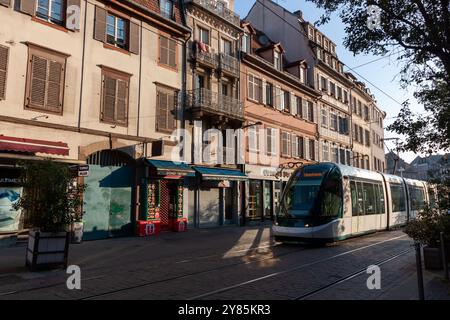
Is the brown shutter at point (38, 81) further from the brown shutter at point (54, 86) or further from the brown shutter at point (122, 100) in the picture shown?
the brown shutter at point (122, 100)

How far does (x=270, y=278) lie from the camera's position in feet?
26.8

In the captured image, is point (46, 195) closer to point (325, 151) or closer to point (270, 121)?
point (270, 121)

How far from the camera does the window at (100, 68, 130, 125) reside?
16562mm

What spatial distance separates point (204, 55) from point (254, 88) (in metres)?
5.19

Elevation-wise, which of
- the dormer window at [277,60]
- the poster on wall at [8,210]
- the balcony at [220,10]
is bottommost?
the poster on wall at [8,210]

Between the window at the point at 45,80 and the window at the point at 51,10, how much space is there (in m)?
1.46

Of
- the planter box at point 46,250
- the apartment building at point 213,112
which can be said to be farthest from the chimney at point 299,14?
the planter box at point 46,250

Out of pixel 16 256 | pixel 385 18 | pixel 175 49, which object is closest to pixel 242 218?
pixel 175 49

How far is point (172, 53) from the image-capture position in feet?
66.2

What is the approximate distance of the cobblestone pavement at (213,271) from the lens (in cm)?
693

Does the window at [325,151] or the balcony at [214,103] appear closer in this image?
the balcony at [214,103]

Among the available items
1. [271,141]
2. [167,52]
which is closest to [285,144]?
[271,141]

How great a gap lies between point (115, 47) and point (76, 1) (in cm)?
239

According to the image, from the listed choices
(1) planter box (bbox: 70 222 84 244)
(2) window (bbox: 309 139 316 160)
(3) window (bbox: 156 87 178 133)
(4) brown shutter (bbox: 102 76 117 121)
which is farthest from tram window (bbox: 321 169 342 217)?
(2) window (bbox: 309 139 316 160)
